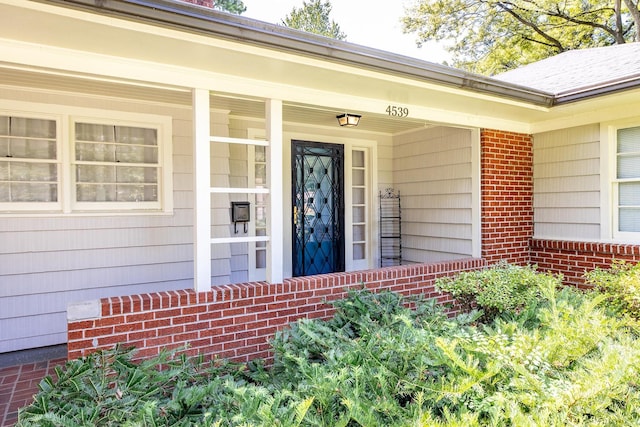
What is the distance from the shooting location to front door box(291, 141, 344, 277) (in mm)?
6016

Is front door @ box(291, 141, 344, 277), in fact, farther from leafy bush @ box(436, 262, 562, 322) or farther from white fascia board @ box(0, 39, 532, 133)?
leafy bush @ box(436, 262, 562, 322)

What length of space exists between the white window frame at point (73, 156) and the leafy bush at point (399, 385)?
2.12 metres

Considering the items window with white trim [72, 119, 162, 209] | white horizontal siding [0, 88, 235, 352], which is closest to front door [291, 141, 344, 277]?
white horizontal siding [0, 88, 235, 352]

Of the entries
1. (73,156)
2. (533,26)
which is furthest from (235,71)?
(533,26)

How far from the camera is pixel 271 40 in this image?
299 centimetres

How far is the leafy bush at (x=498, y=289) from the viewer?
10.9 ft

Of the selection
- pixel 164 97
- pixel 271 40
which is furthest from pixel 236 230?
pixel 271 40

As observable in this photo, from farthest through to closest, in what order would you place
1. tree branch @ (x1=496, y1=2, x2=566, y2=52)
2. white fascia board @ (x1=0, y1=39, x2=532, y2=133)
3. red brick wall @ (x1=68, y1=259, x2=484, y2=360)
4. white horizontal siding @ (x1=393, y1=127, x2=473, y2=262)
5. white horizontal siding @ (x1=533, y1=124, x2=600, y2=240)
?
tree branch @ (x1=496, y1=2, x2=566, y2=52)
white horizontal siding @ (x1=393, y1=127, x2=473, y2=262)
white horizontal siding @ (x1=533, y1=124, x2=600, y2=240)
red brick wall @ (x1=68, y1=259, x2=484, y2=360)
white fascia board @ (x1=0, y1=39, x2=532, y2=133)

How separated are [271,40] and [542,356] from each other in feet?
8.72

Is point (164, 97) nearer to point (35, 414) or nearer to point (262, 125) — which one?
point (262, 125)

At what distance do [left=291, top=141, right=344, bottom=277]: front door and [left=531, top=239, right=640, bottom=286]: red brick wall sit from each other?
2813 millimetres

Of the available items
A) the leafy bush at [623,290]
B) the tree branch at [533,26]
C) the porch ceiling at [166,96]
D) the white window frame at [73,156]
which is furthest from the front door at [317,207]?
the tree branch at [533,26]

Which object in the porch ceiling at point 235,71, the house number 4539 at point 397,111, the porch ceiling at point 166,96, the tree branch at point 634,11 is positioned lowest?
the house number 4539 at point 397,111

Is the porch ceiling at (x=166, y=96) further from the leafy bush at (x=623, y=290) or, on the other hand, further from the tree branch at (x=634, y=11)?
the tree branch at (x=634, y=11)
